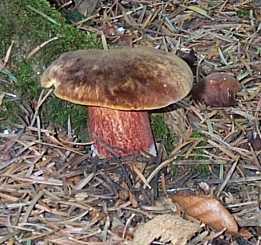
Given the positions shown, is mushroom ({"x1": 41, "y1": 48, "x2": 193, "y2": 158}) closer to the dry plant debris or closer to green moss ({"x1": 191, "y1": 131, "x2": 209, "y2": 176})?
the dry plant debris

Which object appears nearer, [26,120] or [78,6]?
[26,120]

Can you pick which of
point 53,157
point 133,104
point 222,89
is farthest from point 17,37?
point 222,89

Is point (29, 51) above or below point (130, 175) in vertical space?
above

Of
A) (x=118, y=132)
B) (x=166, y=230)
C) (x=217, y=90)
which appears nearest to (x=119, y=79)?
(x=118, y=132)

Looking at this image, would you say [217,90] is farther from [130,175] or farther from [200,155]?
[130,175]

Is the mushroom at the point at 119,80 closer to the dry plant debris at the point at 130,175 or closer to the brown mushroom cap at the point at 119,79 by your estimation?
the brown mushroom cap at the point at 119,79

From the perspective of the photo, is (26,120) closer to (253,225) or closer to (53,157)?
(53,157)

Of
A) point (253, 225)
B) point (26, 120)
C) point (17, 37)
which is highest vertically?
point (17, 37)
